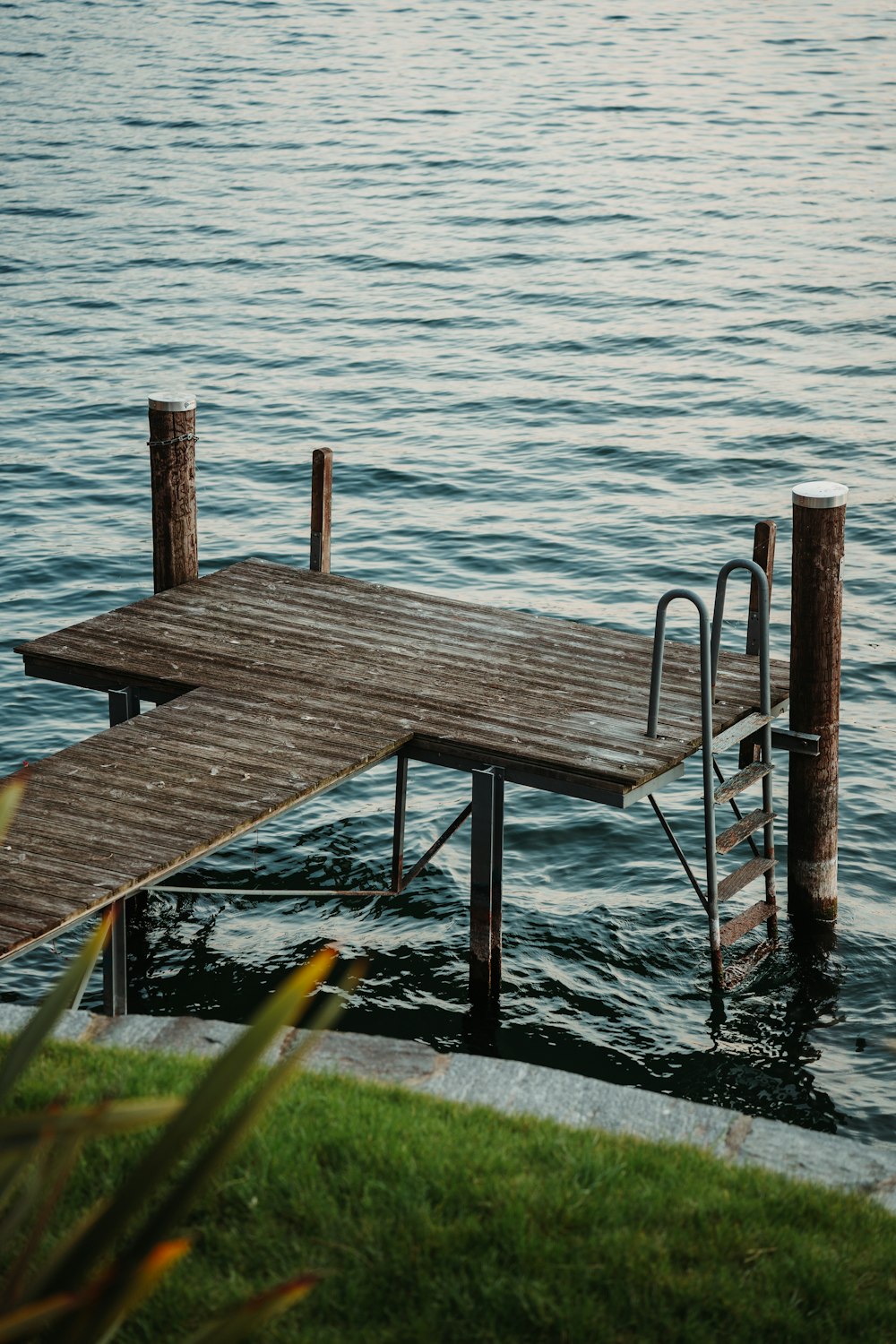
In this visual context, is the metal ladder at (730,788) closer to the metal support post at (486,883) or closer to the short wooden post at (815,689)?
the short wooden post at (815,689)

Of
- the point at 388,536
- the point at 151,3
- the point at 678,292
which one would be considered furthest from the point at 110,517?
the point at 151,3

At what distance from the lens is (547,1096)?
21.2 ft

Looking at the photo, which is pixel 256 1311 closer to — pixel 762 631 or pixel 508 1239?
pixel 508 1239

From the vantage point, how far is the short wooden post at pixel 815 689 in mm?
10055

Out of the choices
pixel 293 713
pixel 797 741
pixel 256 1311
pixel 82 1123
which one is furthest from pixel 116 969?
pixel 256 1311

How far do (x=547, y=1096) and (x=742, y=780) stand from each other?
13.8 feet

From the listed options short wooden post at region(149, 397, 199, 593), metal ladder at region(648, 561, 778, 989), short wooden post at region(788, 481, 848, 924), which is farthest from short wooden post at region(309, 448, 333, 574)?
short wooden post at region(788, 481, 848, 924)

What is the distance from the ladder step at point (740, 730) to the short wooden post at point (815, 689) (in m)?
0.31

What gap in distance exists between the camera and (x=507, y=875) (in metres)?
12.5

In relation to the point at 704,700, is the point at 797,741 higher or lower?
lower

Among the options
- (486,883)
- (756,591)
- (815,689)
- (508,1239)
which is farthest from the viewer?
(756,591)

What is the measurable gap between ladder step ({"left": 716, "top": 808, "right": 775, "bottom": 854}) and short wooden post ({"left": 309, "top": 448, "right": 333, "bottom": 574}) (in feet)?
13.4

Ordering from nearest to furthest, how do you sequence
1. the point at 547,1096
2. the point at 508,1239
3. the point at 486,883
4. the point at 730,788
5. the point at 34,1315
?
the point at 34,1315
the point at 508,1239
the point at 547,1096
the point at 730,788
the point at 486,883

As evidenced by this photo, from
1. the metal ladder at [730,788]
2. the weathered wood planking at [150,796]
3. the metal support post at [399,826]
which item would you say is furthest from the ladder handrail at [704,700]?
the metal support post at [399,826]
